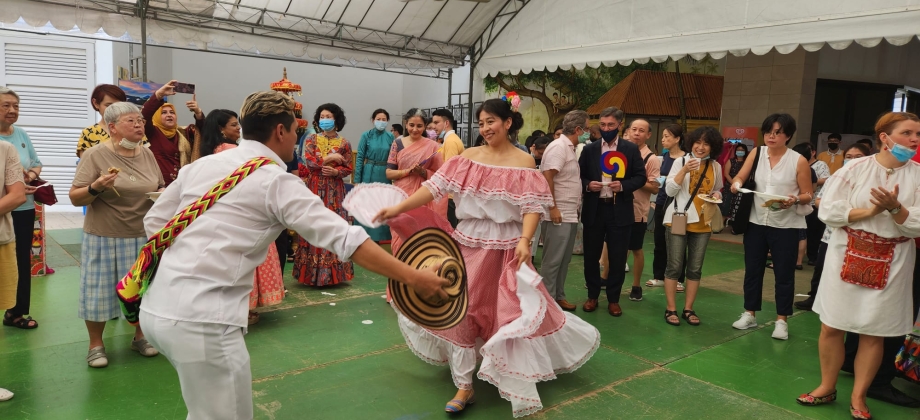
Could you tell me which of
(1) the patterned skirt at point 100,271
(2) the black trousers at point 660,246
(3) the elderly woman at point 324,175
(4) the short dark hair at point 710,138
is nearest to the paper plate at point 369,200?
(1) the patterned skirt at point 100,271

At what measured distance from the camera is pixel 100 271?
367 cm

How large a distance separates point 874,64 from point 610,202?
10.2m

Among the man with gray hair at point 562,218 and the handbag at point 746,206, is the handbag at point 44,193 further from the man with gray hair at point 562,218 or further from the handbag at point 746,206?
the handbag at point 746,206

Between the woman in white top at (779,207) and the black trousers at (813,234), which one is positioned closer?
the woman in white top at (779,207)


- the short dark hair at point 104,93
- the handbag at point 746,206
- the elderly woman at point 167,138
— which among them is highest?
the short dark hair at point 104,93

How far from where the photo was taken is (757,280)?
15.3 feet

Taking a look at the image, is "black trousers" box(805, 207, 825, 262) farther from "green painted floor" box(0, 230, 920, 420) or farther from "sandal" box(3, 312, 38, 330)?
"sandal" box(3, 312, 38, 330)

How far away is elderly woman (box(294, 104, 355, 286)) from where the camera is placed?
18.4 feet

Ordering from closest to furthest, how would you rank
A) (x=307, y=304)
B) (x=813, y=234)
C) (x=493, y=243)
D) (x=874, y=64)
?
(x=493, y=243), (x=307, y=304), (x=813, y=234), (x=874, y=64)

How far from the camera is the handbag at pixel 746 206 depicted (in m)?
4.52

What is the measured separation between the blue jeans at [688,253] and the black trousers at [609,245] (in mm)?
372

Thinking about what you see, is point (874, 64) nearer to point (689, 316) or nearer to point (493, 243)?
point (689, 316)

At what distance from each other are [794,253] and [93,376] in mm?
4906

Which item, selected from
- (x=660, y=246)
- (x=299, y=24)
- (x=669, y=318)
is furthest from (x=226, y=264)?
(x=299, y=24)
